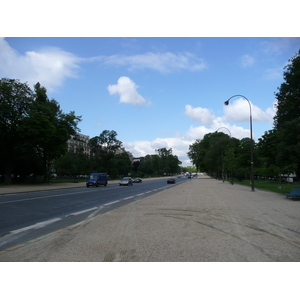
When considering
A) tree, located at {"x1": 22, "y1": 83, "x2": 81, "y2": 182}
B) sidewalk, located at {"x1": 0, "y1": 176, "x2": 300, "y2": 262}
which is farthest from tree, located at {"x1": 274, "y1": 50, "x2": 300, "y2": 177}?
tree, located at {"x1": 22, "y1": 83, "x2": 81, "y2": 182}

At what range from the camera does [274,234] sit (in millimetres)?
7844

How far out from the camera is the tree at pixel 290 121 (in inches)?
863

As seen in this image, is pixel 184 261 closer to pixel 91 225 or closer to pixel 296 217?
pixel 91 225

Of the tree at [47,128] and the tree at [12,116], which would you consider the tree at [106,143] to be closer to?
the tree at [47,128]

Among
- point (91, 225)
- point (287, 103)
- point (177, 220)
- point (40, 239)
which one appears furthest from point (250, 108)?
point (40, 239)

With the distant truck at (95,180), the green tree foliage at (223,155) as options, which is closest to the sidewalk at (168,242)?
the distant truck at (95,180)

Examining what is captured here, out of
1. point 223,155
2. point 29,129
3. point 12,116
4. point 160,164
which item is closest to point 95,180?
point 29,129

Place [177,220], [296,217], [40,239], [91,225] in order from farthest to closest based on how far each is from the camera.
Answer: [296,217] → [177,220] → [91,225] → [40,239]

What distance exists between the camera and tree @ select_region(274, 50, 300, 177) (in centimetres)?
2192

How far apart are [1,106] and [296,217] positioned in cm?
3901

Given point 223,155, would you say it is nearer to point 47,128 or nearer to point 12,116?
point 47,128

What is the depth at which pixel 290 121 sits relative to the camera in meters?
22.8

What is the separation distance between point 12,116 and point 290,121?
1428 inches

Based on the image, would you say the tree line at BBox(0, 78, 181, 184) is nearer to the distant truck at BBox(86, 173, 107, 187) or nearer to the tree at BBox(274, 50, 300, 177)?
the distant truck at BBox(86, 173, 107, 187)
